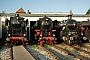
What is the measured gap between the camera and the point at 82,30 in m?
17.1

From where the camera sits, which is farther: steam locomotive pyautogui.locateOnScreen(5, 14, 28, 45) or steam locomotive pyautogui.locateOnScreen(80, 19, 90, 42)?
steam locomotive pyautogui.locateOnScreen(80, 19, 90, 42)

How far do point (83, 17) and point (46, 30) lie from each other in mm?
11828


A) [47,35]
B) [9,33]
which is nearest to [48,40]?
[47,35]

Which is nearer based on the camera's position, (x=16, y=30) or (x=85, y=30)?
(x=16, y=30)

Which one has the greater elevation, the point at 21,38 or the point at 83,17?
the point at 83,17

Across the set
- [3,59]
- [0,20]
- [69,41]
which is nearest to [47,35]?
[69,41]

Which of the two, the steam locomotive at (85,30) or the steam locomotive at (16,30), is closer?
the steam locomotive at (16,30)

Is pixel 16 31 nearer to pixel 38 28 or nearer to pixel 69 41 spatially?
pixel 38 28

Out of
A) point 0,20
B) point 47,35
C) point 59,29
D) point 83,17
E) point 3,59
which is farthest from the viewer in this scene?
point 83,17

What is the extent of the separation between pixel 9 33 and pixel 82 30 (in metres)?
7.31

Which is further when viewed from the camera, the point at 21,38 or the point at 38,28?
the point at 38,28

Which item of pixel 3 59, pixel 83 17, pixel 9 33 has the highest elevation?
pixel 83 17

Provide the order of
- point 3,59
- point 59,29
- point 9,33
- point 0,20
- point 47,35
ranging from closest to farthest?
point 3,59 < point 9,33 < point 47,35 < point 59,29 < point 0,20

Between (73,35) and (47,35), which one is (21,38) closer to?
(47,35)
